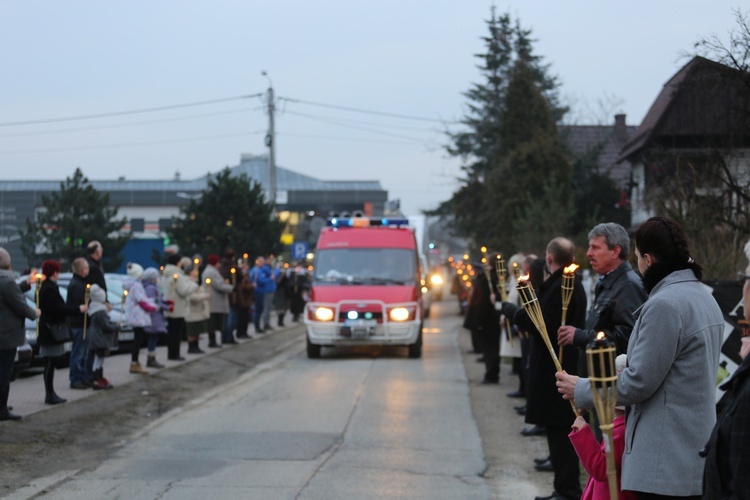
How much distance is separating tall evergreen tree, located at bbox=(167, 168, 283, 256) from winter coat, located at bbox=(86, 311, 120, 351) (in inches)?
840

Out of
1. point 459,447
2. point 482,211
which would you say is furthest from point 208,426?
point 482,211

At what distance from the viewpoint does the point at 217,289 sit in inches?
828

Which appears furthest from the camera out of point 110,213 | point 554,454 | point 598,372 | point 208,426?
point 110,213

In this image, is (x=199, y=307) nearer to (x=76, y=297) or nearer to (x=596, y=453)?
(x=76, y=297)

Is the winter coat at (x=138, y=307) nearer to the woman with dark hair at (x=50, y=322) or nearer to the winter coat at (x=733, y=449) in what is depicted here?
the woman with dark hair at (x=50, y=322)

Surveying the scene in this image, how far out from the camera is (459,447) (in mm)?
10484

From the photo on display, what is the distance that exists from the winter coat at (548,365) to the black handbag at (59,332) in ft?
21.1

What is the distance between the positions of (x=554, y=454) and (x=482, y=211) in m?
37.1

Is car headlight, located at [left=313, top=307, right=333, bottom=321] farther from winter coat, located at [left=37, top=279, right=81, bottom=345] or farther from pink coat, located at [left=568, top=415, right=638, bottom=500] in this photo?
pink coat, located at [left=568, top=415, right=638, bottom=500]

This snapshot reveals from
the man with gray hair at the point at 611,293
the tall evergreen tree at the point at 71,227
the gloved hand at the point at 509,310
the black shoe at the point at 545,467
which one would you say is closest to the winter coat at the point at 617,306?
the man with gray hair at the point at 611,293

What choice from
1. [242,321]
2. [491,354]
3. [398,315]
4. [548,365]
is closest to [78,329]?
[491,354]

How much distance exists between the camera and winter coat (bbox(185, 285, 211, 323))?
1878cm

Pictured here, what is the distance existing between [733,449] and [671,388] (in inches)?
39.4

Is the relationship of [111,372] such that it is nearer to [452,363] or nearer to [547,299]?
[452,363]
